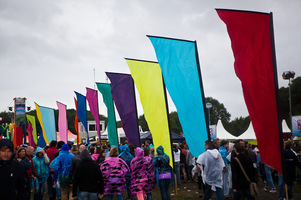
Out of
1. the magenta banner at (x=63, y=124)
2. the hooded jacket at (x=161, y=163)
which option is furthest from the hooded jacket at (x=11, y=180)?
the magenta banner at (x=63, y=124)

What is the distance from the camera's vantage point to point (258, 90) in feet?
18.8

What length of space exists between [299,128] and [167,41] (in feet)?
64.4

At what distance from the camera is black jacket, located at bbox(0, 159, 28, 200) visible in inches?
145

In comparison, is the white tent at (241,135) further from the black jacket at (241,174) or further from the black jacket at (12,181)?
the black jacket at (12,181)

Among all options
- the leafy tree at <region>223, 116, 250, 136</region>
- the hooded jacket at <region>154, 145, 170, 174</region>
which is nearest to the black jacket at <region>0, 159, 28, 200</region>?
the hooded jacket at <region>154, 145, 170, 174</region>

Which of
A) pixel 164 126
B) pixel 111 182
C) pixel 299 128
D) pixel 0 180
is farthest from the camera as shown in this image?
pixel 299 128

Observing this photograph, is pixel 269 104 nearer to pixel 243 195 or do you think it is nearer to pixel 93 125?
pixel 243 195

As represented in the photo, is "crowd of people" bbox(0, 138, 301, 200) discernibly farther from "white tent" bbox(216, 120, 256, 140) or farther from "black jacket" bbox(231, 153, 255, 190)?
"white tent" bbox(216, 120, 256, 140)

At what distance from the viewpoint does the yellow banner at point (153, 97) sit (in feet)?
33.7

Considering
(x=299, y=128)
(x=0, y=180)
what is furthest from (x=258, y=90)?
(x=299, y=128)

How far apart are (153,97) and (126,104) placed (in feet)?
5.75

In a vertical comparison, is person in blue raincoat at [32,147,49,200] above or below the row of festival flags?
below

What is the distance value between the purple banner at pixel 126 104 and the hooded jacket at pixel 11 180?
7.71m

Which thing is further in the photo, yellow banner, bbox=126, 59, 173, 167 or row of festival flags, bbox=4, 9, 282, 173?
yellow banner, bbox=126, 59, 173, 167
